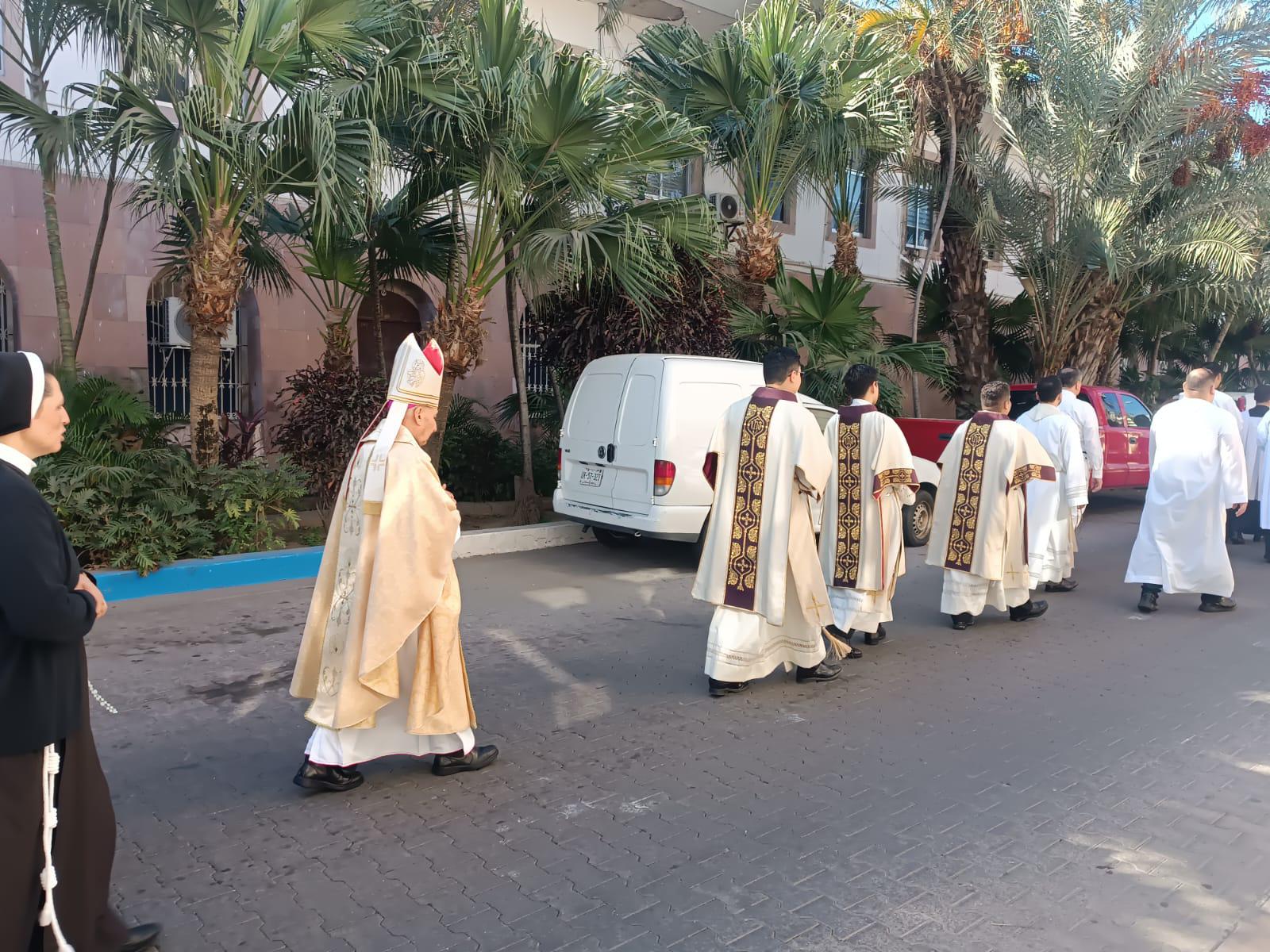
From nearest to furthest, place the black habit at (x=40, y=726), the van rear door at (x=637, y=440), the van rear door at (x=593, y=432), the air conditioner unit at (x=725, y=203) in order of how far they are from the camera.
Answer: the black habit at (x=40, y=726), the van rear door at (x=637, y=440), the van rear door at (x=593, y=432), the air conditioner unit at (x=725, y=203)

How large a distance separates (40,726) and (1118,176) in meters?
15.8

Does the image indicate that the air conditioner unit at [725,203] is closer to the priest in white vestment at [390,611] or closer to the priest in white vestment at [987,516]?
the priest in white vestment at [987,516]

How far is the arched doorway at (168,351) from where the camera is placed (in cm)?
1201

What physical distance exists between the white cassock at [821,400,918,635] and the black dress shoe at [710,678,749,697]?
134 centimetres

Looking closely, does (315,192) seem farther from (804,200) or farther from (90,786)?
(804,200)

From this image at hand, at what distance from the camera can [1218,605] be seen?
328 inches

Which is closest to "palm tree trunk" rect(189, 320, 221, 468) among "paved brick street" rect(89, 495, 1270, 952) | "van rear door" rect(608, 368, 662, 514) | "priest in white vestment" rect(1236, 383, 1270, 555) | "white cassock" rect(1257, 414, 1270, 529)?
"paved brick street" rect(89, 495, 1270, 952)

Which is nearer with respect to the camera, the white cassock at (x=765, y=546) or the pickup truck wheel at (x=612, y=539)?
the white cassock at (x=765, y=546)

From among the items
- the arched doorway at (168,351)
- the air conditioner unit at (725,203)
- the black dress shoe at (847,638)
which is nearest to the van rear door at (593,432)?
the black dress shoe at (847,638)

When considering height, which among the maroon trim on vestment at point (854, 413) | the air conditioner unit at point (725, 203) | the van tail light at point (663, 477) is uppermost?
the air conditioner unit at point (725, 203)

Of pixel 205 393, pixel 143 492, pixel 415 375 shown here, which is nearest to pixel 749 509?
pixel 415 375

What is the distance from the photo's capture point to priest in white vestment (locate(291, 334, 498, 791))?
4.19 m

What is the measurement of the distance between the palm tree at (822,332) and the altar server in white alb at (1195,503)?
193 inches

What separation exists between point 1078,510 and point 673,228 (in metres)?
4.90
